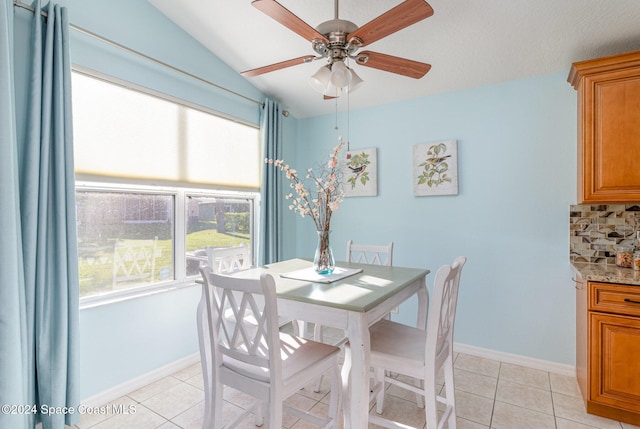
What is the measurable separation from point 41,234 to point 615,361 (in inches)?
131

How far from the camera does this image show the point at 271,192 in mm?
3307

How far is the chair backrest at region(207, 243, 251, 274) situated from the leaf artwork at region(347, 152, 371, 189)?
147 cm

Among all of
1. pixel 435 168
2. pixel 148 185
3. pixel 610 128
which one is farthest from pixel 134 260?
pixel 610 128

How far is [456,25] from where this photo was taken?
7.18ft

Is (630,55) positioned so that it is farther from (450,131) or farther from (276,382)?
(276,382)

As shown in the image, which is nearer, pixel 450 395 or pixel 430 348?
pixel 430 348

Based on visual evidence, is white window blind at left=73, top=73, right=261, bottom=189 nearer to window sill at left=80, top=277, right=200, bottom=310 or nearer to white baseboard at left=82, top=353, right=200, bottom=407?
window sill at left=80, top=277, right=200, bottom=310

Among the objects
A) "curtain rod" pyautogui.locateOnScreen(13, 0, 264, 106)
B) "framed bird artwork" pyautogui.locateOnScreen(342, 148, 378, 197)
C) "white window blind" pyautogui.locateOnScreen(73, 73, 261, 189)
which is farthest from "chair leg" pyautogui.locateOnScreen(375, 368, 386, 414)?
"curtain rod" pyautogui.locateOnScreen(13, 0, 264, 106)

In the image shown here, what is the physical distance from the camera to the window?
2.11 metres

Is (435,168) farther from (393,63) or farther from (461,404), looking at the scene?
(461,404)

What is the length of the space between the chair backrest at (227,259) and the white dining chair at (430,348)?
1.13m

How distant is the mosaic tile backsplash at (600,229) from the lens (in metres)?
2.32

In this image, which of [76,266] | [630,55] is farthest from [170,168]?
[630,55]

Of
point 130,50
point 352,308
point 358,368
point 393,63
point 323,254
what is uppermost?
point 130,50
